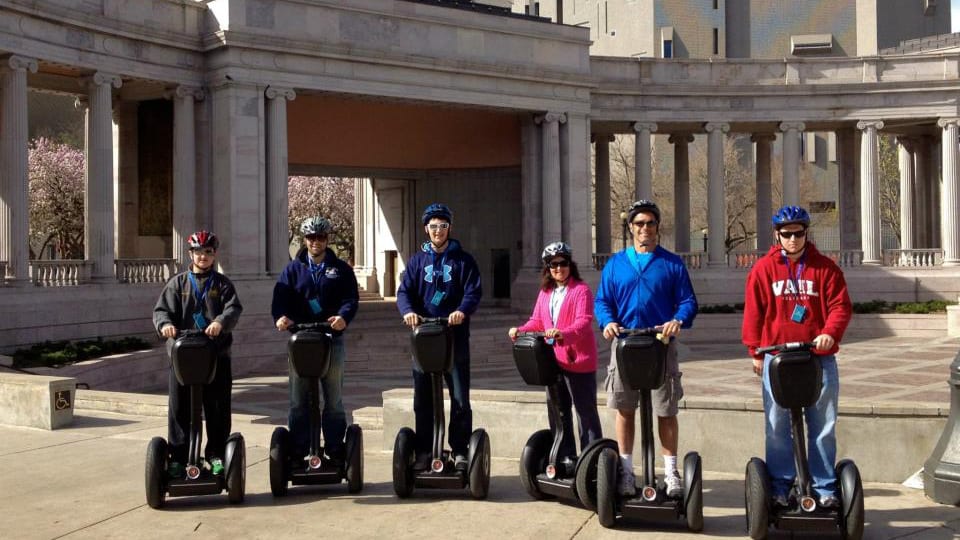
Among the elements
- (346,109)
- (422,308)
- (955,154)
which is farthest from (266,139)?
(955,154)

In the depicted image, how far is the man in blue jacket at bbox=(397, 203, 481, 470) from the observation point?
9.35m

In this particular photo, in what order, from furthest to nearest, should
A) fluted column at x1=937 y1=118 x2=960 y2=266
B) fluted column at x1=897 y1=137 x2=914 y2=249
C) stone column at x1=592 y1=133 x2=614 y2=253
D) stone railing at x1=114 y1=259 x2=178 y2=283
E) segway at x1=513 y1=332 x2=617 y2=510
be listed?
fluted column at x1=897 y1=137 x2=914 y2=249 < stone column at x1=592 y1=133 x2=614 y2=253 < fluted column at x1=937 y1=118 x2=960 y2=266 < stone railing at x1=114 y1=259 x2=178 y2=283 < segway at x1=513 y1=332 x2=617 y2=510

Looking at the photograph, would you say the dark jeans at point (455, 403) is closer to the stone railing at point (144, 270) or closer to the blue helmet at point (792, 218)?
the blue helmet at point (792, 218)

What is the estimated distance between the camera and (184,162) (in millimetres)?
27844

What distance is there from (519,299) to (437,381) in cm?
2515

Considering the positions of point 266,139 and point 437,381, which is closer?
point 437,381

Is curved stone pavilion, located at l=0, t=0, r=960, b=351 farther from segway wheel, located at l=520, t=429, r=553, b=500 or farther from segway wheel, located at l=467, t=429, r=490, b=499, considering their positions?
segway wheel, located at l=520, t=429, r=553, b=500

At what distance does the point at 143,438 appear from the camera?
42.2ft

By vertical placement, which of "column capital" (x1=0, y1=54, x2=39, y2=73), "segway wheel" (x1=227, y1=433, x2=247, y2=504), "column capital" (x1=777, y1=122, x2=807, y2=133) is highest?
"column capital" (x1=777, y1=122, x2=807, y2=133)

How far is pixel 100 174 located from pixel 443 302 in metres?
19.4

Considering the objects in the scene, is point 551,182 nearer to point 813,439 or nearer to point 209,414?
point 209,414

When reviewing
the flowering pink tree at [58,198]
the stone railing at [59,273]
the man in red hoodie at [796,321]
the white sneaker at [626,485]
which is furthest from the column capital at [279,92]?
the flowering pink tree at [58,198]

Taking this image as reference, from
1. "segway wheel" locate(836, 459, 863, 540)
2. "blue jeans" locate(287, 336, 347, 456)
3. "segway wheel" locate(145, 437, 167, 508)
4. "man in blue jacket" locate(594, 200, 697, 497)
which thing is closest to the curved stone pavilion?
"segway wheel" locate(145, 437, 167, 508)

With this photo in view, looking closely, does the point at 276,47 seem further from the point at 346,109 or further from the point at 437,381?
the point at 437,381
